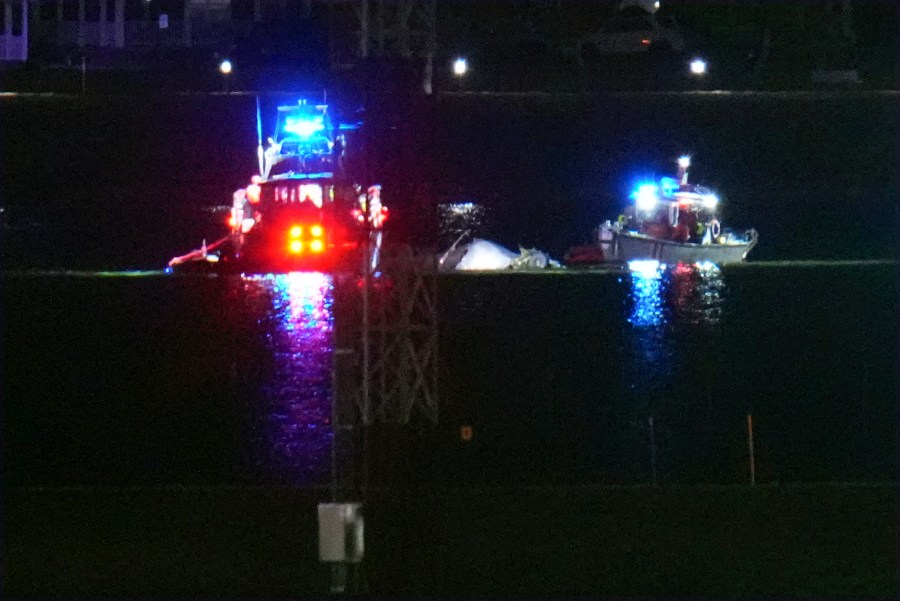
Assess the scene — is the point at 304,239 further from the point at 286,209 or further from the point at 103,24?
the point at 103,24

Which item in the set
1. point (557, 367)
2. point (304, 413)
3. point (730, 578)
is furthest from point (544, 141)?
point (730, 578)

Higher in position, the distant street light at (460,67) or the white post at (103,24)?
the white post at (103,24)

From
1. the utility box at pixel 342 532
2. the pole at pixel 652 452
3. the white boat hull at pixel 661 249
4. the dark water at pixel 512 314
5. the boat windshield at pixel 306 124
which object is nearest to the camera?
the utility box at pixel 342 532

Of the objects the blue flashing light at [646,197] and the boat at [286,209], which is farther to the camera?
the blue flashing light at [646,197]

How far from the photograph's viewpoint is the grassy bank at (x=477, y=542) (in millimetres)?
7867

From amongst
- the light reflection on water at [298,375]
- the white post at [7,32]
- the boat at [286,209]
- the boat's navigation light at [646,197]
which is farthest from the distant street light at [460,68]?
the white post at [7,32]

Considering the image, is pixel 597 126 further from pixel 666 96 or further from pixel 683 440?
pixel 683 440

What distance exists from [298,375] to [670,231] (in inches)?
366

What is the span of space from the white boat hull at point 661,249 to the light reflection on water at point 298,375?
4.07m

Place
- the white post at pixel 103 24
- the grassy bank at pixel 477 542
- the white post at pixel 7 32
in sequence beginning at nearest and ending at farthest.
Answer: the grassy bank at pixel 477 542 < the white post at pixel 7 32 < the white post at pixel 103 24

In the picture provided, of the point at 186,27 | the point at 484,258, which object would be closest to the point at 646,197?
the point at 484,258

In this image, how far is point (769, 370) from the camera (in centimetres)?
1698

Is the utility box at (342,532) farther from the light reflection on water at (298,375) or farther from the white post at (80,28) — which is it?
the white post at (80,28)

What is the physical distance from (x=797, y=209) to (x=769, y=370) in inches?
611
